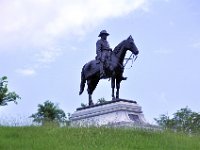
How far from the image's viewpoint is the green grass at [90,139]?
1856 cm

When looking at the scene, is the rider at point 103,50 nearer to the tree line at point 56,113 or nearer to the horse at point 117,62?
the horse at point 117,62

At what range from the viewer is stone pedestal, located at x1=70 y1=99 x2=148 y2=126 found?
25.6 m

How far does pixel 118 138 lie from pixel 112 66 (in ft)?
19.9

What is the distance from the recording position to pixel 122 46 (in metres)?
26.2

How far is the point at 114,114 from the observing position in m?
26.0

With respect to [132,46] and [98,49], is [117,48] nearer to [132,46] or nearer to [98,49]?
[132,46]

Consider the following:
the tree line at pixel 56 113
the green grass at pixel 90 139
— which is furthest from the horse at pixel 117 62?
the tree line at pixel 56 113

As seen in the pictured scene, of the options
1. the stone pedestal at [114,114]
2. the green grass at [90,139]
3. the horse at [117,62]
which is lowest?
the green grass at [90,139]

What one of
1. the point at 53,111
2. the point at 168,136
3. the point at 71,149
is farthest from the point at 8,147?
the point at 53,111

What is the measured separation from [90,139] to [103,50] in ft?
24.7

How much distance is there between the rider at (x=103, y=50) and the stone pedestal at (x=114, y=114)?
48.3 inches

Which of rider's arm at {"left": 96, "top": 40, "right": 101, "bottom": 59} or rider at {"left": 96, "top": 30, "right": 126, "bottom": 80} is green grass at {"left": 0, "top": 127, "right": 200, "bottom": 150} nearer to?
rider at {"left": 96, "top": 30, "right": 126, "bottom": 80}

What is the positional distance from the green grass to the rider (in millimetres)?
4484

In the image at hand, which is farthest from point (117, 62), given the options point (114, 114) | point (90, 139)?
point (90, 139)
